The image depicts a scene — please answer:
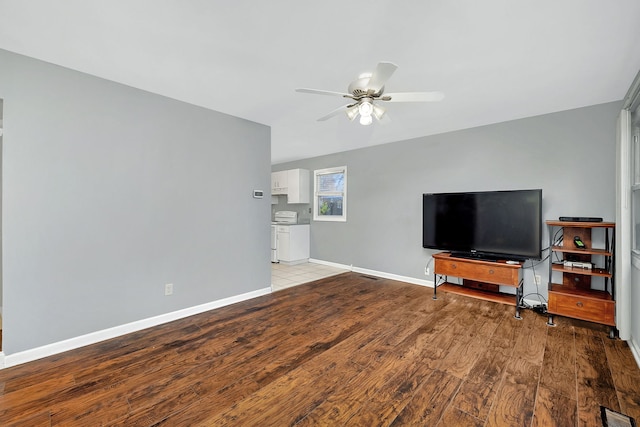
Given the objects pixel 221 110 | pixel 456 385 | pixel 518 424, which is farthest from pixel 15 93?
pixel 518 424

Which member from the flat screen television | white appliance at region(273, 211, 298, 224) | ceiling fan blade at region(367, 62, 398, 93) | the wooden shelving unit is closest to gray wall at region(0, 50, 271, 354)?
ceiling fan blade at region(367, 62, 398, 93)

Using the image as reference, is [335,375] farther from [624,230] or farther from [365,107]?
[624,230]

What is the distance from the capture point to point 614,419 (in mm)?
1522

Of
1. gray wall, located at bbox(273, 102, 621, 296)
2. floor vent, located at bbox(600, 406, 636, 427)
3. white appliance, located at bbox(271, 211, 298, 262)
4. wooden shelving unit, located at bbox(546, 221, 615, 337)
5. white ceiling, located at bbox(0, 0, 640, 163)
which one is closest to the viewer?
floor vent, located at bbox(600, 406, 636, 427)

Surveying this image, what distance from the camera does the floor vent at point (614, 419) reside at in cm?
149

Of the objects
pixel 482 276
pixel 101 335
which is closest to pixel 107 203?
pixel 101 335

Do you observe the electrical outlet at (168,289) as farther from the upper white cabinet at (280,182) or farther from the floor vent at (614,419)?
the upper white cabinet at (280,182)

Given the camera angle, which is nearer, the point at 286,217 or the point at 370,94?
the point at 370,94

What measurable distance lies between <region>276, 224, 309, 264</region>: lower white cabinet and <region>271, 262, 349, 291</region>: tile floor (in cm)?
16

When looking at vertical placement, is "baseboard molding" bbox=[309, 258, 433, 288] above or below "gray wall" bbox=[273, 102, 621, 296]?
below

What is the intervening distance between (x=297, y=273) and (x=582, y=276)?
3884mm

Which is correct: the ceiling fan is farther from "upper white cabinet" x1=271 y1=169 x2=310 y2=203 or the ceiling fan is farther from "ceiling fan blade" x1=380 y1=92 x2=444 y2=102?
"upper white cabinet" x1=271 y1=169 x2=310 y2=203

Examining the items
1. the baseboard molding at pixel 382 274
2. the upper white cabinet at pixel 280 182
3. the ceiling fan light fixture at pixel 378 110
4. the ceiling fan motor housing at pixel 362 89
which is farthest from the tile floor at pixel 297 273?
the ceiling fan motor housing at pixel 362 89

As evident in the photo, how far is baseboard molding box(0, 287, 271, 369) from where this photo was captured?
209 cm
